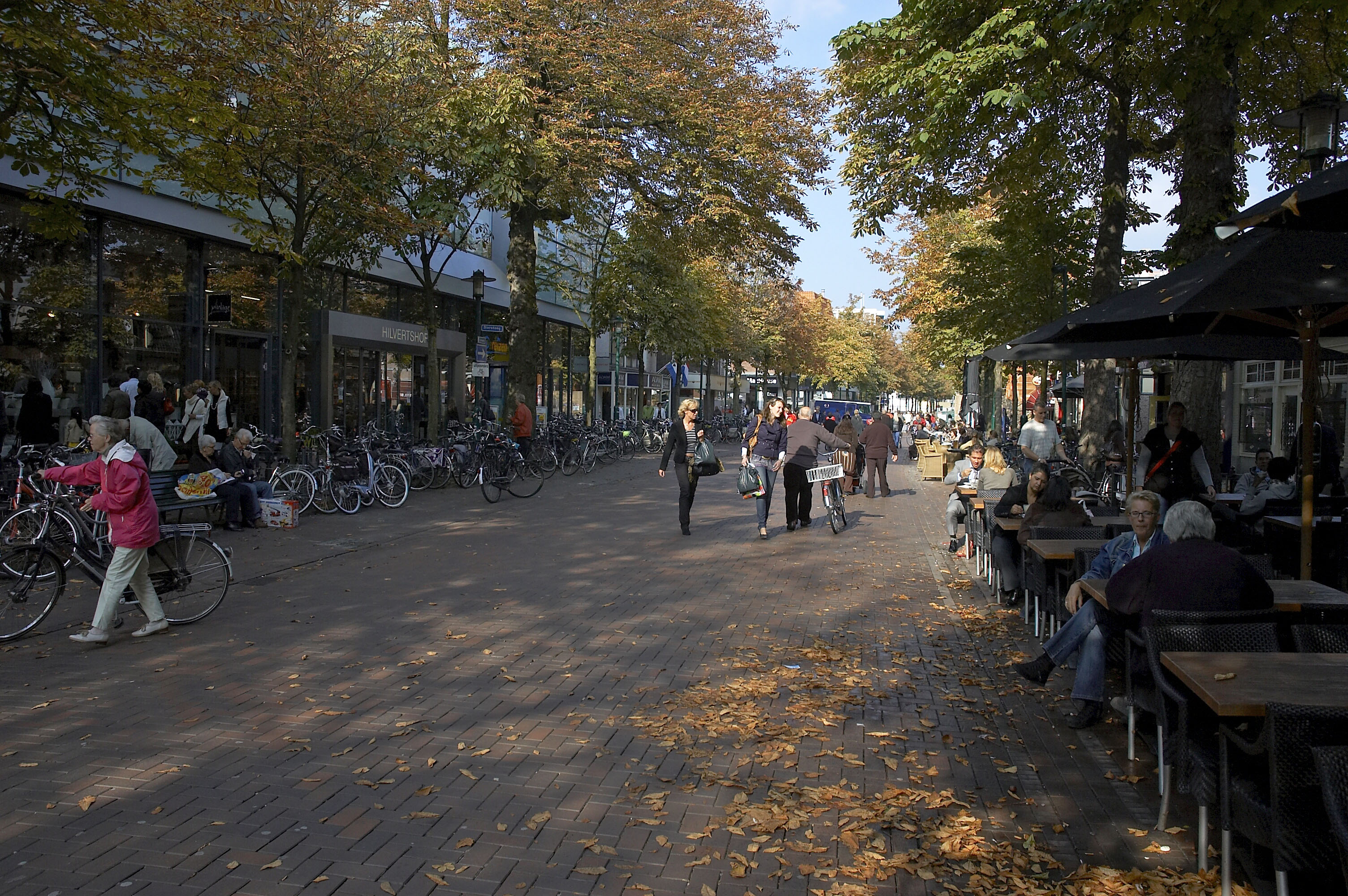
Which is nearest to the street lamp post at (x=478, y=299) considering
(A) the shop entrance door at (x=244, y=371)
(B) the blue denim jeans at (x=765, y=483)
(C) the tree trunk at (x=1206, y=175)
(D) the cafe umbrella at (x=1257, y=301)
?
(A) the shop entrance door at (x=244, y=371)

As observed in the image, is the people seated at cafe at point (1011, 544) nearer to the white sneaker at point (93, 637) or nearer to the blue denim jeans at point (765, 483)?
the blue denim jeans at point (765, 483)

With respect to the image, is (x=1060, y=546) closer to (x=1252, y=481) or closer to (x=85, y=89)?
(x=1252, y=481)

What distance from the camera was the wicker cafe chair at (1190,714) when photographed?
3.81 metres

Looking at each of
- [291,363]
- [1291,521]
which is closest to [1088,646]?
[1291,521]

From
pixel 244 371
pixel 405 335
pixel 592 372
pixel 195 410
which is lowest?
pixel 195 410

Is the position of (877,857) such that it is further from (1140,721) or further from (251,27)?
(251,27)

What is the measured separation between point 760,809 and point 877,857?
610mm

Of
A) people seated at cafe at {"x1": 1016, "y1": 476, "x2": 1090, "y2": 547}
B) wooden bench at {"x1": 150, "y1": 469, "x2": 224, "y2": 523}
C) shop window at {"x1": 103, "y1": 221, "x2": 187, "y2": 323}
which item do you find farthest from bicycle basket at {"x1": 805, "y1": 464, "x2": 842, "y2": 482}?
shop window at {"x1": 103, "y1": 221, "x2": 187, "y2": 323}

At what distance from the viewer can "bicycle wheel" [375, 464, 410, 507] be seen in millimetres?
16156

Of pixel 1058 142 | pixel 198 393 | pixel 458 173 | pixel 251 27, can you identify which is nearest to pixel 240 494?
pixel 198 393

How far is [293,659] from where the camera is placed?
6852 millimetres

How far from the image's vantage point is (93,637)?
7.13m

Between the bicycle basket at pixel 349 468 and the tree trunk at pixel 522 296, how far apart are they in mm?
8277

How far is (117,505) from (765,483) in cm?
840
